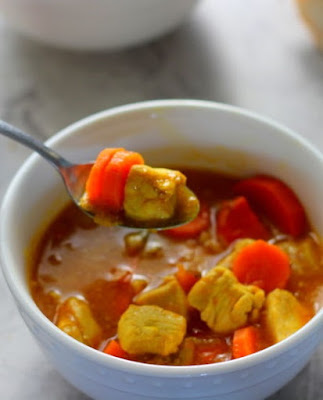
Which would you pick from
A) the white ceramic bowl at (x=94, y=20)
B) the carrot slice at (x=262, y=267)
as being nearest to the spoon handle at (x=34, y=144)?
the carrot slice at (x=262, y=267)

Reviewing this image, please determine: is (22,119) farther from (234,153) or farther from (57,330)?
(57,330)

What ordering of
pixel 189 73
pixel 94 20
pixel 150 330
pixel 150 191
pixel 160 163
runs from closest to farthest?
pixel 150 330 → pixel 150 191 → pixel 160 163 → pixel 94 20 → pixel 189 73

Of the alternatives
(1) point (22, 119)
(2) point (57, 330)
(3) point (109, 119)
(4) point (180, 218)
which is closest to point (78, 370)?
(2) point (57, 330)

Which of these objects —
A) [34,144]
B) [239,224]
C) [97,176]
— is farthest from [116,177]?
[239,224]

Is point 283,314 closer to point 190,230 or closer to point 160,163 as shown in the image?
point 190,230

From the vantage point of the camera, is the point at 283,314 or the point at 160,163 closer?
the point at 283,314

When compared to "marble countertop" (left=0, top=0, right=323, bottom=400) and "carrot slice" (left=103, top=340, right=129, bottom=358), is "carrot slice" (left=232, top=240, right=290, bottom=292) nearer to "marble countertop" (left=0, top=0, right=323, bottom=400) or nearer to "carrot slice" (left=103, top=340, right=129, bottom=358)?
"carrot slice" (left=103, top=340, right=129, bottom=358)

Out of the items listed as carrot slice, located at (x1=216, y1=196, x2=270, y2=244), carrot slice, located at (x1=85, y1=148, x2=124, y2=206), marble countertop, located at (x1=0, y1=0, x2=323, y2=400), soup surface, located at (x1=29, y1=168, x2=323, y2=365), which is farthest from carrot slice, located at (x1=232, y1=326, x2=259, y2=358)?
marble countertop, located at (x1=0, y1=0, x2=323, y2=400)

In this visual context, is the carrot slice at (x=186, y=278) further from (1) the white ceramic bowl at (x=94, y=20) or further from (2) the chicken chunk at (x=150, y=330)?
(1) the white ceramic bowl at (x=94, y=20)
